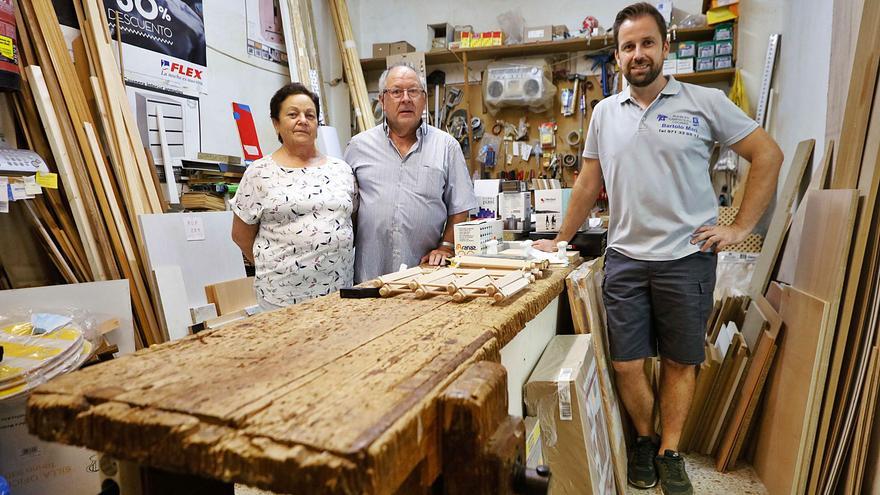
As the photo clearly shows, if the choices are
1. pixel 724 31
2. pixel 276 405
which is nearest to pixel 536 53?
pixel 724 31

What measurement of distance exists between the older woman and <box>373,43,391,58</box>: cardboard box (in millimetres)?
2848

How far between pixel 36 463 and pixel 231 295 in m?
Result: 1.28

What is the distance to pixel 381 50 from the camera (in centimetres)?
475

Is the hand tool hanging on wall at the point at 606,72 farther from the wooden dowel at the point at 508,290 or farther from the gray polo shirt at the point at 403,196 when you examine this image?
the wooden dowel at the point at 508,290

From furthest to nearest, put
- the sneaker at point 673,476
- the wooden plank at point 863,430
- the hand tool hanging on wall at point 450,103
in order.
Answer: the hand tool hanging on wall at point 450,103 → the sneaker at point 673,476 → the wooden plank at point 863,430

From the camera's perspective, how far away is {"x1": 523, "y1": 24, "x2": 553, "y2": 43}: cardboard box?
4281 mm

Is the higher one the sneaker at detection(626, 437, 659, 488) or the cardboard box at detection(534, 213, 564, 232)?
the cardboard box at detection(534, 213, 564, 232)

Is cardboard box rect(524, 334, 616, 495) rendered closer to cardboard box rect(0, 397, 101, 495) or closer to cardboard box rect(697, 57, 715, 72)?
cardboard box rect(0, 397, 101, 495)

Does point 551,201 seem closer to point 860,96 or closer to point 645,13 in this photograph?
point 645,13

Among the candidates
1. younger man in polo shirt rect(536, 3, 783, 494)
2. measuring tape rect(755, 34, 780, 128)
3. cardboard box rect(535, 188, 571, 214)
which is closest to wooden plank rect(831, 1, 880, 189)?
younger man in polo shirt rect(536, 3, 783, 494)

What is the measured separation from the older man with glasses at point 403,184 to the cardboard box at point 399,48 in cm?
275

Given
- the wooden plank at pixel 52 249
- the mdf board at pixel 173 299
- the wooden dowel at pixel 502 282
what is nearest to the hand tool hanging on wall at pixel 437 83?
the mdf board at pixel 173 299

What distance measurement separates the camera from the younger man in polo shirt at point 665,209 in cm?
183

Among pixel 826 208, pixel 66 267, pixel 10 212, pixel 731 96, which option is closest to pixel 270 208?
pixel 66 267
